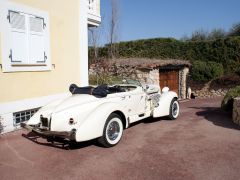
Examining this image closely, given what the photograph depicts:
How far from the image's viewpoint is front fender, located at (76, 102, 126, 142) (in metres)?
5.06

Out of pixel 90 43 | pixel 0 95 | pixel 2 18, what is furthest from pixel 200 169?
pixel 90 43

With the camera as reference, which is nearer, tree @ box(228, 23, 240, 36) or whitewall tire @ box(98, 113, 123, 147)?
whitewall tire @ box(98, 113, 123, 147)

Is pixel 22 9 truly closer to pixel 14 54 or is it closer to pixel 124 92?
pixel 14 54

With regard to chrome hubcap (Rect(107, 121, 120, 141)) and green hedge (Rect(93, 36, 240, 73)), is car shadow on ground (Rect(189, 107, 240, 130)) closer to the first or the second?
chrome hubcap (Rect(107, 121, 120, 141))

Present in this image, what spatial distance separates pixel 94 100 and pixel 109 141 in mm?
879

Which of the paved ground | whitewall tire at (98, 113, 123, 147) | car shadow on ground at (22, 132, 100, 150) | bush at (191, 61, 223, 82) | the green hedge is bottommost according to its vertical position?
the paved ground

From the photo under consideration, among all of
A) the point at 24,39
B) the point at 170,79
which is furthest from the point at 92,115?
the point at 170,79

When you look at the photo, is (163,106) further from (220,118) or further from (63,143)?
(63,143)

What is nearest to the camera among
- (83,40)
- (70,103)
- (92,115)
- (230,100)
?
(92,115)

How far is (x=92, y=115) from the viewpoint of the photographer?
17.4 feet

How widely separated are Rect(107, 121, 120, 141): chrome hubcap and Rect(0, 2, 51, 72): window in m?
2.98

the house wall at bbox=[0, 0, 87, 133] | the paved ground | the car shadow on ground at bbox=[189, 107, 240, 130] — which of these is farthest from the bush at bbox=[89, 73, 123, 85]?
the paved ground

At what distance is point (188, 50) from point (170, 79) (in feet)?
10.7

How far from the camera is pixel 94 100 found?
5801 mm
